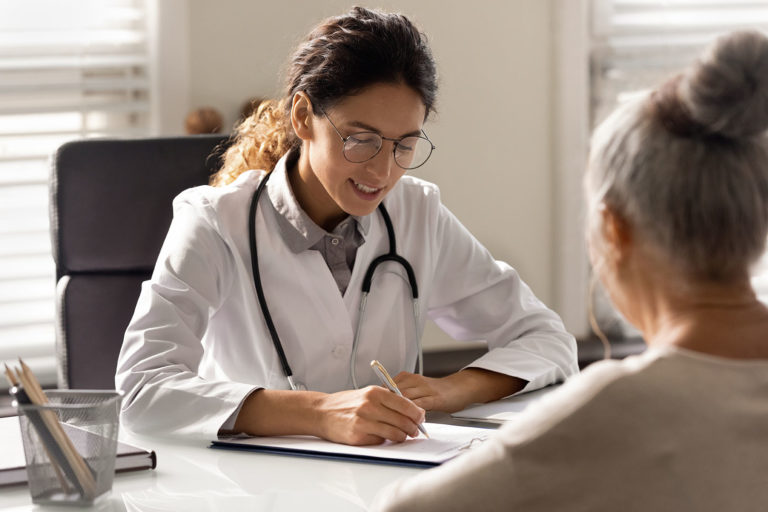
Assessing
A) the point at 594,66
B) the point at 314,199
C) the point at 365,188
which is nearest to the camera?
the point at 365,188

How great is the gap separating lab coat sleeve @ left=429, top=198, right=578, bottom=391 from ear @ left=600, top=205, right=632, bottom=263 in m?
0.86

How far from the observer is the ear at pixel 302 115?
169 centimetres

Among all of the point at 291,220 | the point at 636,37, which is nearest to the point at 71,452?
the point at 291,220

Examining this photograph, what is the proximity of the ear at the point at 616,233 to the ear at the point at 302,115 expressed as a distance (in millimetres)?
866

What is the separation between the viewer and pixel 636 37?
3197mm

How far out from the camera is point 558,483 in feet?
2.63

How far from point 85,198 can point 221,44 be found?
0.97m

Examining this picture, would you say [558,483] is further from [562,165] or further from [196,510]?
[562,165]

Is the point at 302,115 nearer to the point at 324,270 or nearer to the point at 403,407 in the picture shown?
the point at 324,270

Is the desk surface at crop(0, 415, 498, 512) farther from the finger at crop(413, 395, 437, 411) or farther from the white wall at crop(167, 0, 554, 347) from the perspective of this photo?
the white wall at crop(167, 0, 554, 347)

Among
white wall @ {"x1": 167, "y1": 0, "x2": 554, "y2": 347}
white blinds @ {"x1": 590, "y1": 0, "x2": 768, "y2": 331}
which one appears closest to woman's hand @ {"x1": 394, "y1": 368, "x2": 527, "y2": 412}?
white wall @ {"x1": 167, "y1": 0, "x2": 554, "y2": 347}

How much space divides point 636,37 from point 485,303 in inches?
64.4

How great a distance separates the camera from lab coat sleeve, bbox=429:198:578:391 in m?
1.80

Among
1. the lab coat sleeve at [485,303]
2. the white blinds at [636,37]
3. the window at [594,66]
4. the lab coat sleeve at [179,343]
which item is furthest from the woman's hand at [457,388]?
the white blinds at [636,37]
